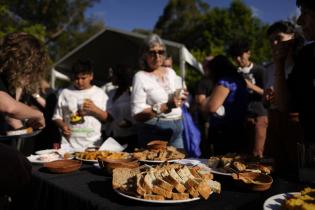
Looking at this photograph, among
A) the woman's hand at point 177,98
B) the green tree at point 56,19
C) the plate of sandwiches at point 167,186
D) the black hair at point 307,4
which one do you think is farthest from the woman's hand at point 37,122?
the green tree at point 56,19

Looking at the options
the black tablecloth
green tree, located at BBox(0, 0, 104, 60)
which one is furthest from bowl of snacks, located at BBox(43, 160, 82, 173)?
green tree, located at BBox(0, 0, 104, 60)

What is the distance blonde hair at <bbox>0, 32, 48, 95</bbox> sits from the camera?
2328 mm

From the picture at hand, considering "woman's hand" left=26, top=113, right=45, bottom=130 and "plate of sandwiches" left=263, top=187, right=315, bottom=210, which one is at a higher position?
"woman's hand" left=26, top=113, right=45, bottom=130

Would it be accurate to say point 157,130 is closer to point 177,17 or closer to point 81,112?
point 81,112

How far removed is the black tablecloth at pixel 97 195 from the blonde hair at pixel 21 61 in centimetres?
83

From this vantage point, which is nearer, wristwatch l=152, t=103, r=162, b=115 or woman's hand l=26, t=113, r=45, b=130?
woman's hand l=26, t=113, r=45, b=130

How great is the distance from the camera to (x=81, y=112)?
2.93 meters

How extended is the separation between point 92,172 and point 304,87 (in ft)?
4.37

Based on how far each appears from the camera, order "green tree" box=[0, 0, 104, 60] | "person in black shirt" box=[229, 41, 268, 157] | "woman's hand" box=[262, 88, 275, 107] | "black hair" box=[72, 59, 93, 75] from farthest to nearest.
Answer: "green tree" box=[0, 0, 104, 60]
"person in black shirt" box=[229, 41, 268, 157]
"black hair" box=[72, 59, 93, 75]
"woman's hand" box=[262, 88, 275, 107]

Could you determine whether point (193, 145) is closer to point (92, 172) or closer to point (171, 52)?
point (92, 172)

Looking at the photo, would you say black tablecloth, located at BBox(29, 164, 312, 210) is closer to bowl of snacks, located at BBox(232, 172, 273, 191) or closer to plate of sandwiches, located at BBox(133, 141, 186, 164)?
bowl of snacks, located at BBox(232, 172, 273, 191)

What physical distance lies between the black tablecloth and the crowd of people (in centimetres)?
30

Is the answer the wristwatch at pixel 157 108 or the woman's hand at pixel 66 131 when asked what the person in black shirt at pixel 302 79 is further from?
the woman's hand at pixel 66 131

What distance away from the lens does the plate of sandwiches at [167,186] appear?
122 cm
